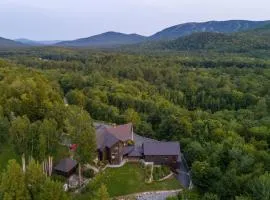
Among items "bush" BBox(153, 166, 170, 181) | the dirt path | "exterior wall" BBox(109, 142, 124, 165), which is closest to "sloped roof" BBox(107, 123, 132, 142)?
"exterior wall" BBox(109, 142, 124, 165)

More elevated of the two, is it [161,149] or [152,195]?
[161,149]

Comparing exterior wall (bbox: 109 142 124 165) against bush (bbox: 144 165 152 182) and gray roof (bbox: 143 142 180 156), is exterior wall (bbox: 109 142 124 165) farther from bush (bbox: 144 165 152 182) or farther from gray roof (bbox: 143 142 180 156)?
bush (bbox: 144 165 152 182)

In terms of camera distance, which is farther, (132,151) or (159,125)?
(159,125)

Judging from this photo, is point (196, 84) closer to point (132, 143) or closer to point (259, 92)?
point (259, 92)

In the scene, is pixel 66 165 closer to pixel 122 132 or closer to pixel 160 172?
pixel 122 132

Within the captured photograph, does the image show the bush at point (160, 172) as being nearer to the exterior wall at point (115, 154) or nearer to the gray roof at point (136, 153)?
the gray roof at point (136, 153)

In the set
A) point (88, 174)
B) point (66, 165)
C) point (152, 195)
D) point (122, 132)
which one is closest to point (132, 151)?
point (122, 132)

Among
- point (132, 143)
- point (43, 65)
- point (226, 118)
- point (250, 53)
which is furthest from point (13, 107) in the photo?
point (250, 53)

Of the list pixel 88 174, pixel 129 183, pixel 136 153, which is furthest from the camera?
pixel 136 153
